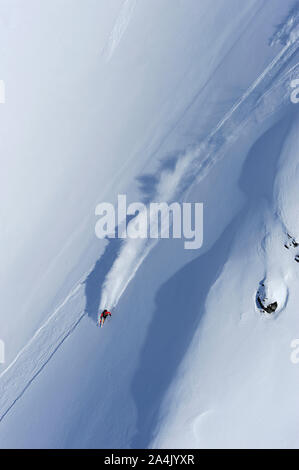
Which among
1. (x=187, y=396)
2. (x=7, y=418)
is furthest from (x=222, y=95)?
(x=7, y=418)

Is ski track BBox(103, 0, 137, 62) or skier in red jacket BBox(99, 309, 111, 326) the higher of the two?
ski track BBox(103, 0, 137, 62)

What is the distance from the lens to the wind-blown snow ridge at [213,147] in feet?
60.7

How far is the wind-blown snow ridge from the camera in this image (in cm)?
1852

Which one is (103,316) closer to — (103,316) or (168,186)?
(103,316)

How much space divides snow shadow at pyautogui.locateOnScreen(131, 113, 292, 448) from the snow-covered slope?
0.06 meters

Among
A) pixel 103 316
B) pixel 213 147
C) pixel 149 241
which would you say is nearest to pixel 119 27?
pixel 213 147

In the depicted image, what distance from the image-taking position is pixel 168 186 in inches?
757

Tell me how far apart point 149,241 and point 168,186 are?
2.69 metres

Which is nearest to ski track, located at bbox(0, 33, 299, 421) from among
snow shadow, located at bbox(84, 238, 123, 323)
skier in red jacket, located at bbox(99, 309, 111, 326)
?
snow shadow, located at bbox(84, 238, 123, 323)

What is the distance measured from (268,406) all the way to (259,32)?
56.3 feet

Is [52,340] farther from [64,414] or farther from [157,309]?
[157,309]

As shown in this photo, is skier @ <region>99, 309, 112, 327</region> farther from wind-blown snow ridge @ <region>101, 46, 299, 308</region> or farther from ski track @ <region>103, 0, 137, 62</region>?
ski track @ <region>103, 0, 137, 62</region>

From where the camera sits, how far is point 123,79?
21703mm

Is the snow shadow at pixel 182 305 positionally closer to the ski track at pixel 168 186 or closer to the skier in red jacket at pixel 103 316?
the ski track at pixel 168 186
